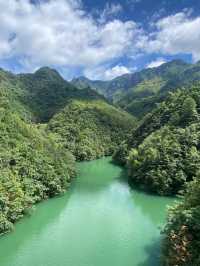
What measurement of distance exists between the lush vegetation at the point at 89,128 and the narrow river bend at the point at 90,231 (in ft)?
136

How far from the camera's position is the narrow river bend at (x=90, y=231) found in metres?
29.9

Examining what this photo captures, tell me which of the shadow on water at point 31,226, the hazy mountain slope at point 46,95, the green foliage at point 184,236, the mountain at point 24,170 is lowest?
the shadow on water at point 31,226

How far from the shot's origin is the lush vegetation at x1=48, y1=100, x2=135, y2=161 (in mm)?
98188

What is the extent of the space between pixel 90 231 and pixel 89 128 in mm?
75163

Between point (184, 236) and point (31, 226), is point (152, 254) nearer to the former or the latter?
point (184, 236)

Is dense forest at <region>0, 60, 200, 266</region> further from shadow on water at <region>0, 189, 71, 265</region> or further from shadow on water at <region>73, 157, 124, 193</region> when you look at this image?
shadow on water at <region>73, 157, 124, 193</region>

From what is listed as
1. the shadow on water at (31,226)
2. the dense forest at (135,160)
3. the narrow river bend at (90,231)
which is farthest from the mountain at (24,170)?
the narrow river bend at (90,231)

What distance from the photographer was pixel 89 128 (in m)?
111

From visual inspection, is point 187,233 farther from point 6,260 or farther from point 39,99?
point 39,99

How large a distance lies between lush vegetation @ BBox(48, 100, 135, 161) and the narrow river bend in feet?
136

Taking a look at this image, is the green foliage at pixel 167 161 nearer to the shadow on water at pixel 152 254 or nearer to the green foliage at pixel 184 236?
the shadow on water at pixel 152 254

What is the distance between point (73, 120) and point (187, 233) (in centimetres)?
8996

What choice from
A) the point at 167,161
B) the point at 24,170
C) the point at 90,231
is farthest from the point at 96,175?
the point at 90,231

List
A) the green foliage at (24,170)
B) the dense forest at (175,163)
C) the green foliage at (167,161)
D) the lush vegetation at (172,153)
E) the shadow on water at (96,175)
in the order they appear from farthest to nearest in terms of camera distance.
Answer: the shadow on water at (96,175), the lush vegetation at (172,153), the green foliage at (167,161), the green foliage at (24,170), the dense forest at (175,163)
